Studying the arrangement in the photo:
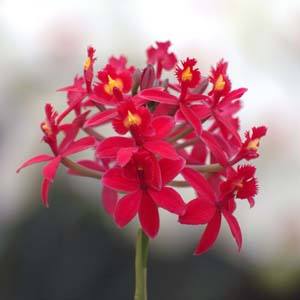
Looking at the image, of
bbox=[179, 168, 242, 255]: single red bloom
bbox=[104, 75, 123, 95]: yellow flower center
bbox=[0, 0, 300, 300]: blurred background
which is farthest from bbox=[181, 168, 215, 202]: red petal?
bbox=[0, 0, 300, 300]: blurred background

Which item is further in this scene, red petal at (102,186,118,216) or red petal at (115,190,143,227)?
red petal at (102,186,118,216)

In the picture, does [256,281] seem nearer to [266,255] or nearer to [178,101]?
[266,255]

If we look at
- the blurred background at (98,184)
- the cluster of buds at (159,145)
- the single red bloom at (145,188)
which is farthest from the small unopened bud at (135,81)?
the blurred background at (98,184)

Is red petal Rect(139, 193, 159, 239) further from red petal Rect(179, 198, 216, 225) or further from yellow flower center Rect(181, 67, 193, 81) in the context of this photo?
yellow flower center Rect(181, 67, 193, 81)

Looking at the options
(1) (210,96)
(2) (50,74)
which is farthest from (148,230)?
(2) (50,74)

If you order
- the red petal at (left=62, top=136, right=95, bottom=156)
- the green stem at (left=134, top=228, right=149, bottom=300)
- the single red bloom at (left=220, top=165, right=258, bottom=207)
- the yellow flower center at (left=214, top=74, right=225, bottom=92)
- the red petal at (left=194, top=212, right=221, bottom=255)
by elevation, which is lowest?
the green stem at (left=134, top=228, right=149, bottom=300)

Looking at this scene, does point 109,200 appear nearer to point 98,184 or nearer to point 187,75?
point 187,75

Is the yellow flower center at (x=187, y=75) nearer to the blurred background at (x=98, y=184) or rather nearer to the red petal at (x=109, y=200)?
the red petal at (x=109, y=200)
